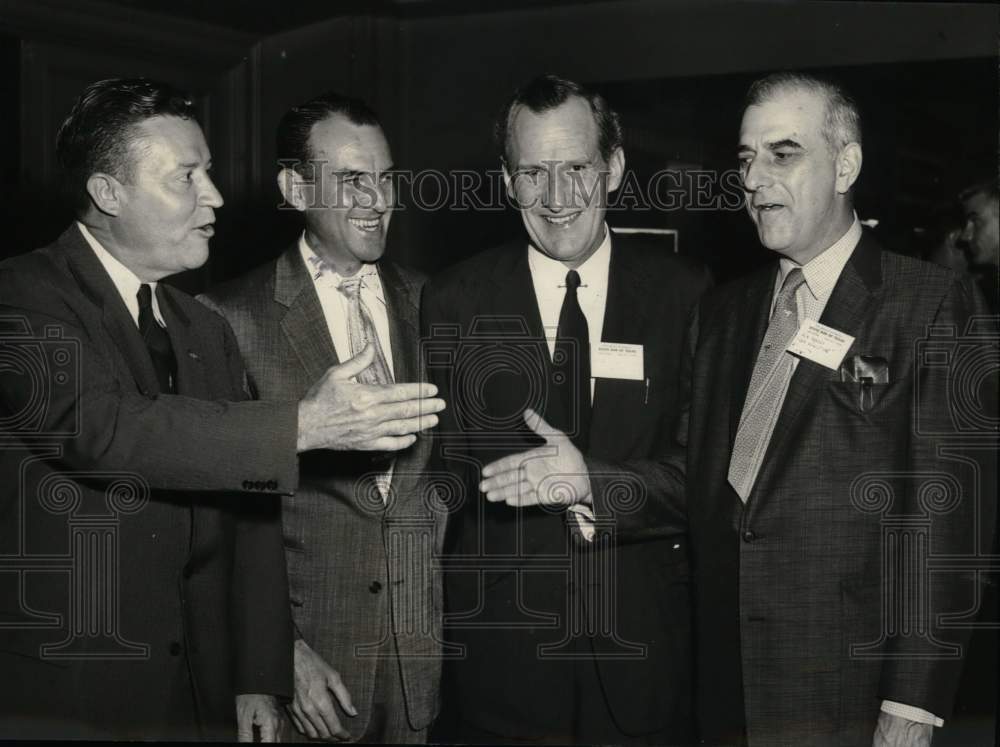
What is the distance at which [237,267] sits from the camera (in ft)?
9.25

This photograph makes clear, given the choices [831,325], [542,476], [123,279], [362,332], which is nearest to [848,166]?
[831,325]

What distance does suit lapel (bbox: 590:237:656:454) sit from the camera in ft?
9.07

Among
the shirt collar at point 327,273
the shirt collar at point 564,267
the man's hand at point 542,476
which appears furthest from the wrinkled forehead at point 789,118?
the shirt collar at point 327,273

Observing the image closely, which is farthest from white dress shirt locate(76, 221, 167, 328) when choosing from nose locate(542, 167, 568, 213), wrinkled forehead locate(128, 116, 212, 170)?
nose locate(542, 167, 568, 213)

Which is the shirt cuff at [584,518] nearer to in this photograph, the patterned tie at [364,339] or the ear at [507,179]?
the patterned tie at [364,339]

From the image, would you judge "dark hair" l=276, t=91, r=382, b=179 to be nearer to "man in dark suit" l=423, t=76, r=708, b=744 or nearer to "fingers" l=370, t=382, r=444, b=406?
"man in dark suit" l=423, t=76, r=708, b=744

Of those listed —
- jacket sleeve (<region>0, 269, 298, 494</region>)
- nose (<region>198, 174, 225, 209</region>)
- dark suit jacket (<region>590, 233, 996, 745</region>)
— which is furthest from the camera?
nose (<region>198, 174, 225, 209</region>)

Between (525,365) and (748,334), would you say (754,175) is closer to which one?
(748,334)

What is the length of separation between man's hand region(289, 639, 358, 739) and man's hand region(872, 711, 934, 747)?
145cm

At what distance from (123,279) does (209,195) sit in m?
0.33

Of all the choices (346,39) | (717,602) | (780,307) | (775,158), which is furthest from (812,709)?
(346,39)

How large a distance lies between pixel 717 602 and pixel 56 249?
204 cm

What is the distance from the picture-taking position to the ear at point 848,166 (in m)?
2.73

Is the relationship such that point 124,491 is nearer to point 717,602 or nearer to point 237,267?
point 237,267
